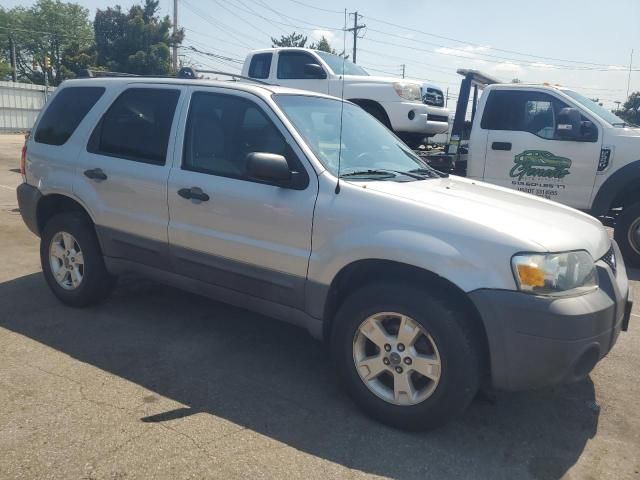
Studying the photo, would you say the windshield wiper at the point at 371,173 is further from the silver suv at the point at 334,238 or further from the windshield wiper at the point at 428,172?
the windshield wiper at the point at 428,172

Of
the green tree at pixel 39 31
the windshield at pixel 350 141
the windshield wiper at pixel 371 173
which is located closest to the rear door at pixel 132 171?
the windshield at pixel 350 141

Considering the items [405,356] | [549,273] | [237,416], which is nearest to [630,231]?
[549,273]

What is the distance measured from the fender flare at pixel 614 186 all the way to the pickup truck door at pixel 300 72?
515 centimetres

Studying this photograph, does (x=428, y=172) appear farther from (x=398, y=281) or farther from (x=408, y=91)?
(x=408, y=91)

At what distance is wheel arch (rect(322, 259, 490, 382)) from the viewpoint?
2.93 m

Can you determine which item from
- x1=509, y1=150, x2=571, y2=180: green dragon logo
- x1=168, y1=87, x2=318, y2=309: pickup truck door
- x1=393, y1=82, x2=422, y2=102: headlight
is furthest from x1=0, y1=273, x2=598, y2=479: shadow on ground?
x1=393, y1=82, x2=422, y2=102: headlight

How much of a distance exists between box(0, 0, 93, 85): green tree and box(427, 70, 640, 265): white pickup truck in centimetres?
7172

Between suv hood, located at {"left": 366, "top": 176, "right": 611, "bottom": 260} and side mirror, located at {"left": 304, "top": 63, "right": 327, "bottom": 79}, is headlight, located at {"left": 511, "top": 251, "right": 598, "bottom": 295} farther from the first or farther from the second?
side mirror, located at {"left": 304, "top": 63, "right": 327, "bottom": 79}

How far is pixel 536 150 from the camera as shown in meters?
7.07

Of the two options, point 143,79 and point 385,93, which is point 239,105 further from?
point 385,93

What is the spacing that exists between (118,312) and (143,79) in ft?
6.18

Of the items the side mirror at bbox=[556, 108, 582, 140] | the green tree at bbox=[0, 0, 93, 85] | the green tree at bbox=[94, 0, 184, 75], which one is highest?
the green tree at bbox=[0, 0, 93, 85]

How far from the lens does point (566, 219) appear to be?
11.1 ft

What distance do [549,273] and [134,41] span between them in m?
44.2
